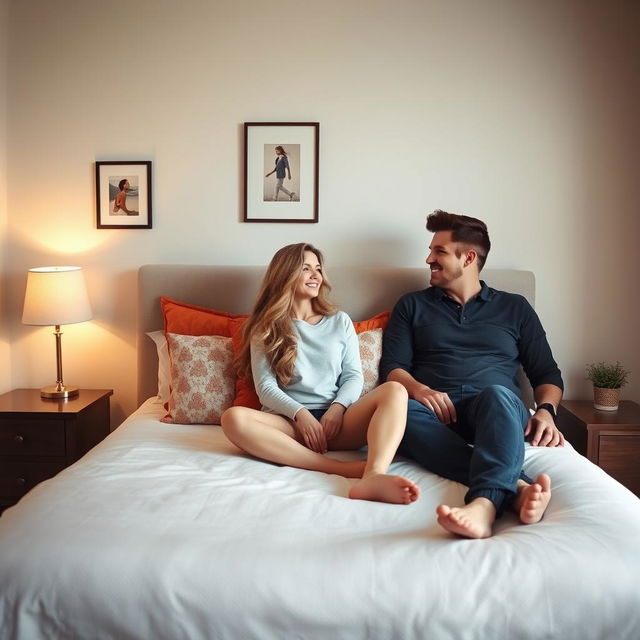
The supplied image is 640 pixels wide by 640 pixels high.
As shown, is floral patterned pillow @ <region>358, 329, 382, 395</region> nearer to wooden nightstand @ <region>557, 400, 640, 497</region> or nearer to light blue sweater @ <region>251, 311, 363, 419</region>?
light blue sweater @ <region>251, 311, 363, 419</region>

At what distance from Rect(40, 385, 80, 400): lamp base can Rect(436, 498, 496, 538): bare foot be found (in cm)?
204

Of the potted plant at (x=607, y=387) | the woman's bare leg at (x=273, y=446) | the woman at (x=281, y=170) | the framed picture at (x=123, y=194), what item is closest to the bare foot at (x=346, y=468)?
the woman's bare leg at (x=273, y=446)

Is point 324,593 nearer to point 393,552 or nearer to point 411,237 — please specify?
point 393,552

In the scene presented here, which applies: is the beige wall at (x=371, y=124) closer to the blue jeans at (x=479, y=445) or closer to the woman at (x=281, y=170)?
the woman at (x=281, y=170)

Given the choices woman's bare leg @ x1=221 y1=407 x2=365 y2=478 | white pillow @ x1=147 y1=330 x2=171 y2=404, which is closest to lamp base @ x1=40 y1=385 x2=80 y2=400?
white pillow @ x1=147 y1=330 x2=171 y2=404

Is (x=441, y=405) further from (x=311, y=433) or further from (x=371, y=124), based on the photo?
(x=371, y=124)

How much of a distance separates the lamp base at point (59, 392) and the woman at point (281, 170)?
129 cm

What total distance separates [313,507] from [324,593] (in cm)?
34

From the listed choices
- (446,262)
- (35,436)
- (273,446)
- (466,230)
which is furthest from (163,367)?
(466,230)

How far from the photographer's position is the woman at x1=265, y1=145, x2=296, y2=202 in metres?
3.02

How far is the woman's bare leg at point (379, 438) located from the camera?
1.68 m

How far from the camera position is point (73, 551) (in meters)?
1.41

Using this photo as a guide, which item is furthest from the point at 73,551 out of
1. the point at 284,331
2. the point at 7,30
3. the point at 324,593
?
the point at 7,30

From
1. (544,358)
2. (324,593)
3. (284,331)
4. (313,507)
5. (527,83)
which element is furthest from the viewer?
(527,83)
